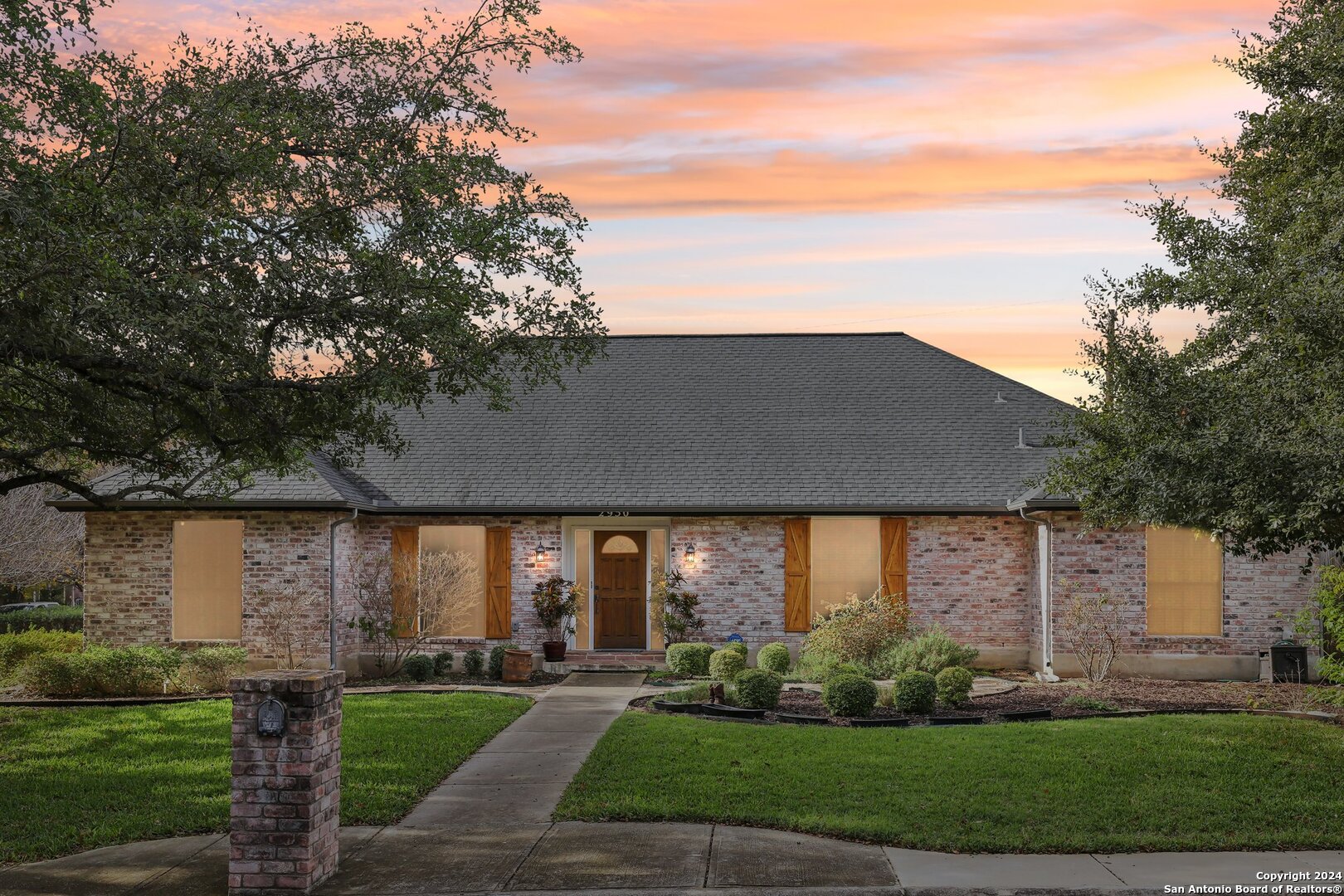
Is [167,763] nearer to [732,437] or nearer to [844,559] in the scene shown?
[844,559]

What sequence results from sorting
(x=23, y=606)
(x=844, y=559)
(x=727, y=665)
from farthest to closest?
(x=23, y=606)
(x=844, y=559)
(x=727, y=665)

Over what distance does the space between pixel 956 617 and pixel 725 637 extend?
383 cm

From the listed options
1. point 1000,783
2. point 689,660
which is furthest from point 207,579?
point 1000,783

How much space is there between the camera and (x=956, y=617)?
764 inches

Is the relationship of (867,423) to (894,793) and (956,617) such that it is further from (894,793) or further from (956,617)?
(894,793)

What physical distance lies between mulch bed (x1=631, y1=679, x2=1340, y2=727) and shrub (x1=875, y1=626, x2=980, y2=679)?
927 millimetres

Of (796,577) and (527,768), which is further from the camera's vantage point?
(796,577)

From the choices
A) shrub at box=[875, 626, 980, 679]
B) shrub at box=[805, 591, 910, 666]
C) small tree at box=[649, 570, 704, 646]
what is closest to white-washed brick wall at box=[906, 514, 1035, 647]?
shrub at box=[805, 591, 910, 666]

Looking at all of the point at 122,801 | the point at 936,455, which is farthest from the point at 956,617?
the point at 122,801

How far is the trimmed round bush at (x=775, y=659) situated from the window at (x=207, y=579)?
8544 mm

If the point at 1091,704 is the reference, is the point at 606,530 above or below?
above

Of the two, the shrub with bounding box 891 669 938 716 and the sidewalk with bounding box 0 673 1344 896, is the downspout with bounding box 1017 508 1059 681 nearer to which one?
the shrub with bounding box 891 669 938 716

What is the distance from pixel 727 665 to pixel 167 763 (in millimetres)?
7964

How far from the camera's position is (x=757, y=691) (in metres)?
14.0
